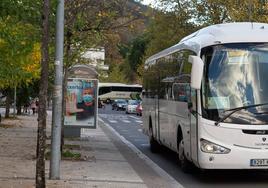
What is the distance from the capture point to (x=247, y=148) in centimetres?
1119

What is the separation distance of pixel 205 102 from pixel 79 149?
755 centimetres

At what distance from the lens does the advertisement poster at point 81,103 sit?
21562mm

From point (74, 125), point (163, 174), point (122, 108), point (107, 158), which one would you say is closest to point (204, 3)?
point (74, 125)

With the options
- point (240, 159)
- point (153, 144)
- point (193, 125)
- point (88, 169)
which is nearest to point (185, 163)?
point (193, 125)

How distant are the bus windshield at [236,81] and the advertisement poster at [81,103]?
33.6ft

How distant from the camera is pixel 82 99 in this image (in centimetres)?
2175

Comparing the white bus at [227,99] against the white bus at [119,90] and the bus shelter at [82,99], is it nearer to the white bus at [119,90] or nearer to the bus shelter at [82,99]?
the bus shelter at [82,99]

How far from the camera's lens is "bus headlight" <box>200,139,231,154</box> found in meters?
11.2

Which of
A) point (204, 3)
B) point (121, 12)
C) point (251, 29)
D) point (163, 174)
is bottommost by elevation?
point (163, 174)

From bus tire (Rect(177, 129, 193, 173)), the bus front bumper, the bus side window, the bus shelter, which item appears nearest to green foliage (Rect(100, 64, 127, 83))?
the bus shelter

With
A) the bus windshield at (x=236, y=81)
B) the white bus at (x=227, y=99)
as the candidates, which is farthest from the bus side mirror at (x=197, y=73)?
the bus windshield at (x=236, y=81)

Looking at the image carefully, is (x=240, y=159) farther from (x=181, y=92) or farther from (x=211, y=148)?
(x=181, y=92)

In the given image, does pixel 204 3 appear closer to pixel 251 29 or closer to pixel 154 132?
pixel 154 132

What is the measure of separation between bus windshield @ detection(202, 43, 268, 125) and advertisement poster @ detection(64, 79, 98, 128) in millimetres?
10244
